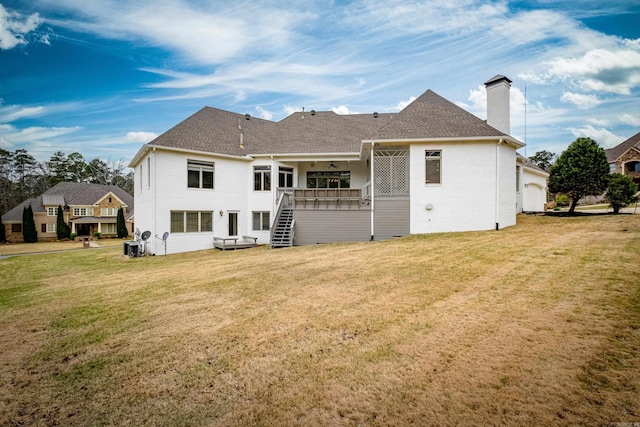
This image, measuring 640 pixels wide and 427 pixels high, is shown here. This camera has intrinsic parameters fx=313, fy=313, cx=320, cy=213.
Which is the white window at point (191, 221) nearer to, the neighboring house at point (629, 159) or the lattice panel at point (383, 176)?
the lattice panel at point (383, 176)

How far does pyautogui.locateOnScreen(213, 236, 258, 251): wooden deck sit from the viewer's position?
17.5 meters

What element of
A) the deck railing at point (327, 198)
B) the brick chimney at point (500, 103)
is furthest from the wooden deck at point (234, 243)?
the brick chimney at point (500, 103)

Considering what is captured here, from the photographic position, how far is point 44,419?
2.99 meters

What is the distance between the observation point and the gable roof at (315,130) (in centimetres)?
1495

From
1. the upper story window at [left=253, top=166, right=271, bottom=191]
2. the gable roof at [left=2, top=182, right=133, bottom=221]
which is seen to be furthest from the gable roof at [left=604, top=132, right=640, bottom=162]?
the gable roof at [left=2, top=182, right=133, bottom=221]

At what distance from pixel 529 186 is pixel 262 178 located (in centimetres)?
1830

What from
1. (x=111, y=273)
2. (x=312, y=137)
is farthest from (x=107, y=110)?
(x=111, y=273)

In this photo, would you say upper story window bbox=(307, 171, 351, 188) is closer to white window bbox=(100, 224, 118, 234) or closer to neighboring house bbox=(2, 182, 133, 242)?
neighboring house bbox=(2, 182, 133, 242)

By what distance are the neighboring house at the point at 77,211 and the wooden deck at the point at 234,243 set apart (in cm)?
2968

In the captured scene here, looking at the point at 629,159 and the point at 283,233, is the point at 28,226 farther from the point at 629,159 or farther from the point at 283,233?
the point at 629,159

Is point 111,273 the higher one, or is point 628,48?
point 628,48

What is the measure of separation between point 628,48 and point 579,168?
5.78 m

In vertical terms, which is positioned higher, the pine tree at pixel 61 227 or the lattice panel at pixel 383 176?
the lattice panel at pixel 383 176

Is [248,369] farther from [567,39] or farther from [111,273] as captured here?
[567,39]
